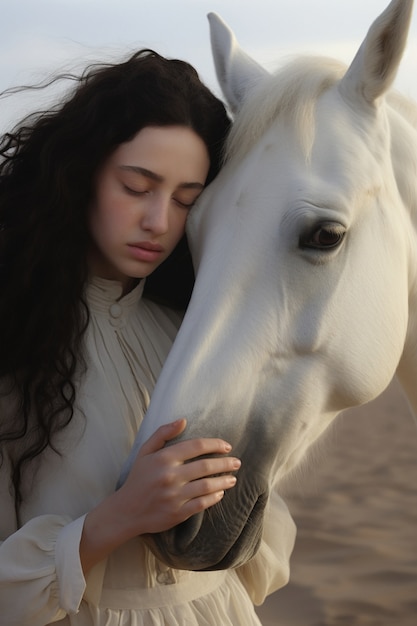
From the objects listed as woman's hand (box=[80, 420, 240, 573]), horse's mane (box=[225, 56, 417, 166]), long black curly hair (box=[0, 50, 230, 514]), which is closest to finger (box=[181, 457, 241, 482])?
woman's hand (box=[80, 420, 240, 573])

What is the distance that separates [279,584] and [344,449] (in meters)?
8.13

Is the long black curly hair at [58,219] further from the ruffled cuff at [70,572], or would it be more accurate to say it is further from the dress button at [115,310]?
the ruffled cuff at [70,572]

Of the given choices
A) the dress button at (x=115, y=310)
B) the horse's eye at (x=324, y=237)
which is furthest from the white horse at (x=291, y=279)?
the dress button at (x=115, y=310)

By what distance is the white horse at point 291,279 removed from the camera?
131 cm

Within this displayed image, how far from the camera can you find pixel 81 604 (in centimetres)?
146

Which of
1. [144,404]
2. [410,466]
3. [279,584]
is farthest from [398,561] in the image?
[144,404]

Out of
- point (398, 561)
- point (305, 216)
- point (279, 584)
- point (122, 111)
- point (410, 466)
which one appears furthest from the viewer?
point (410, 466)

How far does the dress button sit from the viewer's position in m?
1.66

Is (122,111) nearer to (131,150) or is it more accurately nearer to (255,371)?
(131,150)

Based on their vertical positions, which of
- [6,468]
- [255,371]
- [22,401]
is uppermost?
[255,371]

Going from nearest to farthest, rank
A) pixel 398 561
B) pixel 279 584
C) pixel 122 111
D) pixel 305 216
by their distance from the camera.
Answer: pixel 305 216, pixel 122 111, pixel 279 584, pixel 398 561

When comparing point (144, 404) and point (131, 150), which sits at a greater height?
point (131, 150)

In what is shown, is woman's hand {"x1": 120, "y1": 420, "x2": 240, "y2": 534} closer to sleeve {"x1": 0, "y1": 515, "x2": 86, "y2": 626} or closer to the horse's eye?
sleeve {"x1": 0, "y1": 515, "x2": 86, "y2": 626}

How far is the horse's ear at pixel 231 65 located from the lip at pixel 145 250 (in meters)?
0.36
